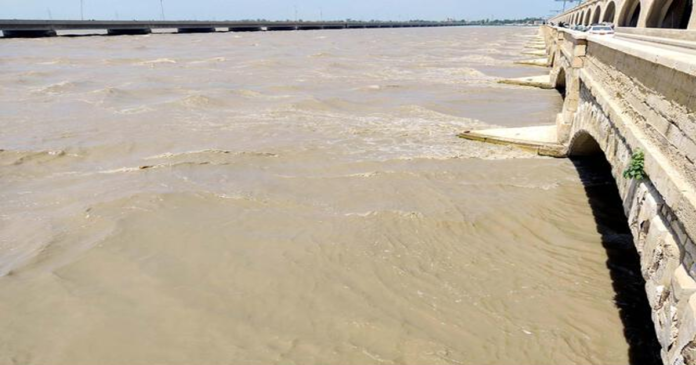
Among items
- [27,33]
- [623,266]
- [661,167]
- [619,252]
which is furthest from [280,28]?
[661,167]

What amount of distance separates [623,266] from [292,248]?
15.9 ft

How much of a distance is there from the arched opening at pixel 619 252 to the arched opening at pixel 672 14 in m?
24.9

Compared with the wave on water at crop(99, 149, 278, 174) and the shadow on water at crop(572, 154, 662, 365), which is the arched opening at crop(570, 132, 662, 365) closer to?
the shadow on water at crop(572, 154, 662, 365)

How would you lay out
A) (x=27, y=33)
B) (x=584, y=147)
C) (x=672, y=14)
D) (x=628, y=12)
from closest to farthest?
(x=584, y=147), (x=672, y=14), (x=628, y=12), (x=27, y=33)

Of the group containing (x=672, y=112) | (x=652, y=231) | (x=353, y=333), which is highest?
(x=672, y=112)

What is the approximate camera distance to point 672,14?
3166cm

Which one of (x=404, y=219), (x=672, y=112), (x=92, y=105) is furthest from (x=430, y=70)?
(x=672, y=112)

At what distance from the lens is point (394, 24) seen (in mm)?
184250

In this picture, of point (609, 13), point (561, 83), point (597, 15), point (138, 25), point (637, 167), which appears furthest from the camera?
point (138, 25)

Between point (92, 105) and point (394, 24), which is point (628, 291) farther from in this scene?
point (394, 24)

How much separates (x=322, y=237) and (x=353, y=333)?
2.47 meters

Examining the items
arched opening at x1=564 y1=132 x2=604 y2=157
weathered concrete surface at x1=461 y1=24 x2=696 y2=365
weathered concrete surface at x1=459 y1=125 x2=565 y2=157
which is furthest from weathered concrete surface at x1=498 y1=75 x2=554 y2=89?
weathered concrete surface at x1=461 y1=24 x2=696 y2=365

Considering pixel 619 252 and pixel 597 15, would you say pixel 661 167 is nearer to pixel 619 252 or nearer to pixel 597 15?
pixel 619 252

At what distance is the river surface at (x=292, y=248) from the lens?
5.46m
